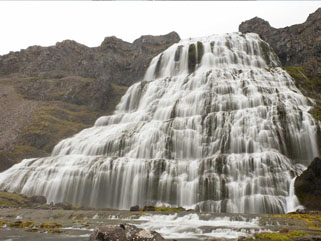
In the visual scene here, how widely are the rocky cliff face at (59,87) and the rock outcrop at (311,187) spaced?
3868 cm

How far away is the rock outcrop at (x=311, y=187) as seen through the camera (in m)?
23.0

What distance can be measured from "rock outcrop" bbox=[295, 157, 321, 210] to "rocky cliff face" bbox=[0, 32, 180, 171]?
38683mm

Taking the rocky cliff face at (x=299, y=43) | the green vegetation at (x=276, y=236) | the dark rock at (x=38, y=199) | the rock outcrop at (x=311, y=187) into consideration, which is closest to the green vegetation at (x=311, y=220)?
the green vegetation at (x=276, y=236)

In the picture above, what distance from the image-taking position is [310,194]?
23625 millimetres

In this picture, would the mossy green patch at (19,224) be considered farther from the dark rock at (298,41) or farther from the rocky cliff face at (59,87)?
the dark rock at (298,41)

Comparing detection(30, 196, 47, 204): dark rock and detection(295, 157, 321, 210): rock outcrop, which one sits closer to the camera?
detection(295, 157, 321, 210): rock outcrop

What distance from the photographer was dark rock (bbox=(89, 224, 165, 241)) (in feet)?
31.2

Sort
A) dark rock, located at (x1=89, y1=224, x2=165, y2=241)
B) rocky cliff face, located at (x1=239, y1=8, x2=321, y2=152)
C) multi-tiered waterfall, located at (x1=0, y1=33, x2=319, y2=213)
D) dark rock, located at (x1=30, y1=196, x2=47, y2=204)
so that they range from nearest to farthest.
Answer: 1. dark rock, located at (x1=89, y1=224, x2=165, y2=241)
2. multi-tiered waterfall, located at (x1=0, y1=33, x2=319, y2=213)
3. dark rock, located at (x1=30, y1=196, x2=47, y2=204)
4. rocky cliff face, located at (x1=239, y1=8, x2=321, y2=152)

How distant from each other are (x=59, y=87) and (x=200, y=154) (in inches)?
2043

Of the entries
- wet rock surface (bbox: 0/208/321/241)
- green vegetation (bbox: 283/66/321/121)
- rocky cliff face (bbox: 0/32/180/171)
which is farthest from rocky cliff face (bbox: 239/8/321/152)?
wet rock surface (bbox: 0/208/321/241)

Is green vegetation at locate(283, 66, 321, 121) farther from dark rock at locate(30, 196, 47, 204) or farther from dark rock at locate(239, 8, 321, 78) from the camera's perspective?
dark rock at locate(30, 196, 47, 204)

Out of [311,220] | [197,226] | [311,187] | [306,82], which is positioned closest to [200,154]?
[311,187]

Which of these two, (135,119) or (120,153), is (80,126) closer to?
(135,119)

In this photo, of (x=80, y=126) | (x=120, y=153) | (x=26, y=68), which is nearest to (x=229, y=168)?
(x=120, y=153)
